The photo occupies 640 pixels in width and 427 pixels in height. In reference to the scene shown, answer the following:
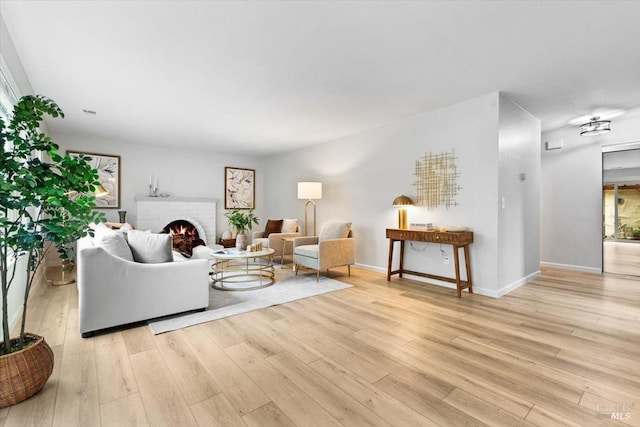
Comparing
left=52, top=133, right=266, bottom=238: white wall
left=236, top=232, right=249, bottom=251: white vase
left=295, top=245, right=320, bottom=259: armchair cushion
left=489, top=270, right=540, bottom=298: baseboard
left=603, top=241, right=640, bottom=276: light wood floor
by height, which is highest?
Answer: left=52, top=133, right=266, bottom=238: white wall

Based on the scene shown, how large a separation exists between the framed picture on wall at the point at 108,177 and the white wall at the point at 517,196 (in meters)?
6.58

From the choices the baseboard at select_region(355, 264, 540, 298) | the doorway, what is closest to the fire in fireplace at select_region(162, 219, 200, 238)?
the baseboard at select_region(355, 264, 540, 298)

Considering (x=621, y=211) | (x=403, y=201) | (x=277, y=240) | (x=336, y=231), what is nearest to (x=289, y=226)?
(x=277, y=240)

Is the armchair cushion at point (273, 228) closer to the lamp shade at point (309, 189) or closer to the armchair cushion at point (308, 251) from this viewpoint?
the lamp shade at point (309, 189)

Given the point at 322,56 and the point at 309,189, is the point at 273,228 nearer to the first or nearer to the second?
the point at 309,189

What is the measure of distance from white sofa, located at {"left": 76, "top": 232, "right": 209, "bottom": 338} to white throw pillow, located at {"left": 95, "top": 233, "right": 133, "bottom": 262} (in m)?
0.04

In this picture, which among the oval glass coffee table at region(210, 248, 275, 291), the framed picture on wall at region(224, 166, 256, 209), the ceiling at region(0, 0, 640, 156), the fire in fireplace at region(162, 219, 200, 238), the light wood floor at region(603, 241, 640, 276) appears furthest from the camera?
the framed picture on wall at region(224, 166, 256, 209)

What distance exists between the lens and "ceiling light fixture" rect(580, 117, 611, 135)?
4.15 metres

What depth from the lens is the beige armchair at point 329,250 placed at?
4.14m

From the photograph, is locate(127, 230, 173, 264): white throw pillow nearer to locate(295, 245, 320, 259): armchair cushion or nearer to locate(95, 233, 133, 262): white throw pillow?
locate(95, 233, 133, 262): white throw pillow

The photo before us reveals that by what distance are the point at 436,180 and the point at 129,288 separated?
3698mm

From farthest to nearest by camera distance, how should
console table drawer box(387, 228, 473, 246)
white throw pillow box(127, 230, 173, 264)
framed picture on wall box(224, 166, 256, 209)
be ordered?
framed picture on wall box(224, 166, 256, 209) < console table drawer box(387, 228, 473, 246) < white throw pillow box(127, 230, 173, 264)

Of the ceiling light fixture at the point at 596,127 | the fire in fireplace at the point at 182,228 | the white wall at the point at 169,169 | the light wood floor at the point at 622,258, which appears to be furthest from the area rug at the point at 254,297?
the light wood floor at the point at 622,258

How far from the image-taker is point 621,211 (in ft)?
22.8
